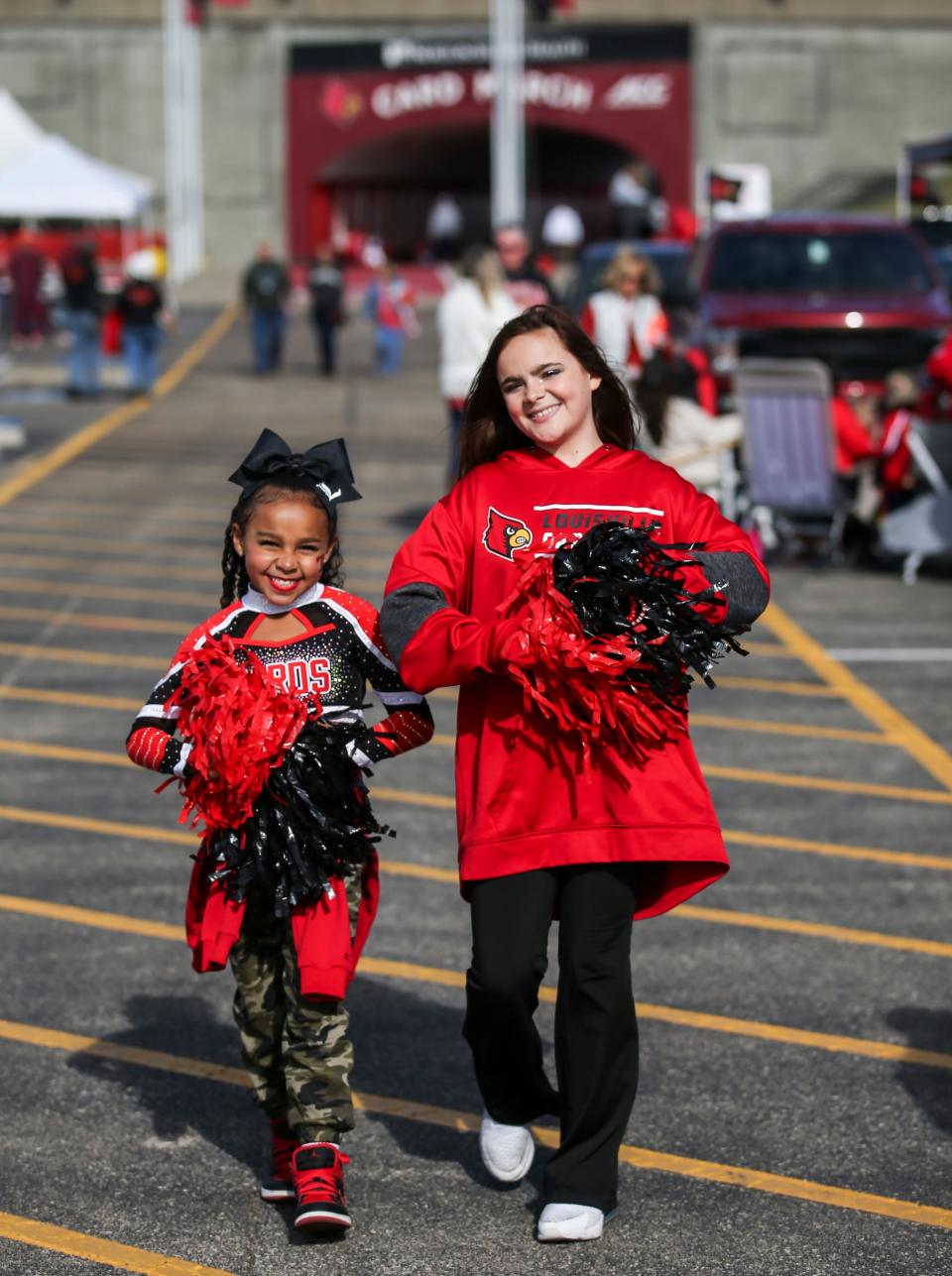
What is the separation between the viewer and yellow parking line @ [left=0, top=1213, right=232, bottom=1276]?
4102 millimetres

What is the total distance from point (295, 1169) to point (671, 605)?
4.39 ft

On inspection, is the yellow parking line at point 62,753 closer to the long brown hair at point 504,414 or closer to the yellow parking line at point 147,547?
the long brown hair at point 504,414

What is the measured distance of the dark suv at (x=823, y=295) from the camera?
55.2ft

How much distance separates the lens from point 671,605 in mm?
4043

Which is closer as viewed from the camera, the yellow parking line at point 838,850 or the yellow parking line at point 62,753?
the yellow parking line at point 838,850

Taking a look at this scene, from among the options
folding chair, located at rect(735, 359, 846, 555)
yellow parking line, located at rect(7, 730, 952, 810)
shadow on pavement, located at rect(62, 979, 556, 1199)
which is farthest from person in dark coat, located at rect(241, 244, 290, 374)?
shadow on pavement, located at rect(62, 979, 556, 1199)

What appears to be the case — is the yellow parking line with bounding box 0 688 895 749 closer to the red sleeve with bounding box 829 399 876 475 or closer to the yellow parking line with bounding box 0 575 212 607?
the yellow parking line with bounding box 0 575 212 607

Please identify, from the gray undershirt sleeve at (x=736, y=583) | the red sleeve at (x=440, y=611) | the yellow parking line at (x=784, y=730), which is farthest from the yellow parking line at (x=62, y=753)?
the gray undershirt sleeve at (x=736, y=583)

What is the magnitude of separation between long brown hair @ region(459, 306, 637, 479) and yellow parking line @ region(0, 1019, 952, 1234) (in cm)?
151

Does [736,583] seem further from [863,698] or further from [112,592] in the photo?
[112,592]

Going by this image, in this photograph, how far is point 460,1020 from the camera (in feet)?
18.4

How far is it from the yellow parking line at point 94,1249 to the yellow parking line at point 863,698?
4.70 m

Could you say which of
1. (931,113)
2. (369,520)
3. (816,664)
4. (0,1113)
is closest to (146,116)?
(931,113)

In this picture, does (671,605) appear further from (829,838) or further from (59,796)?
(59,796)
